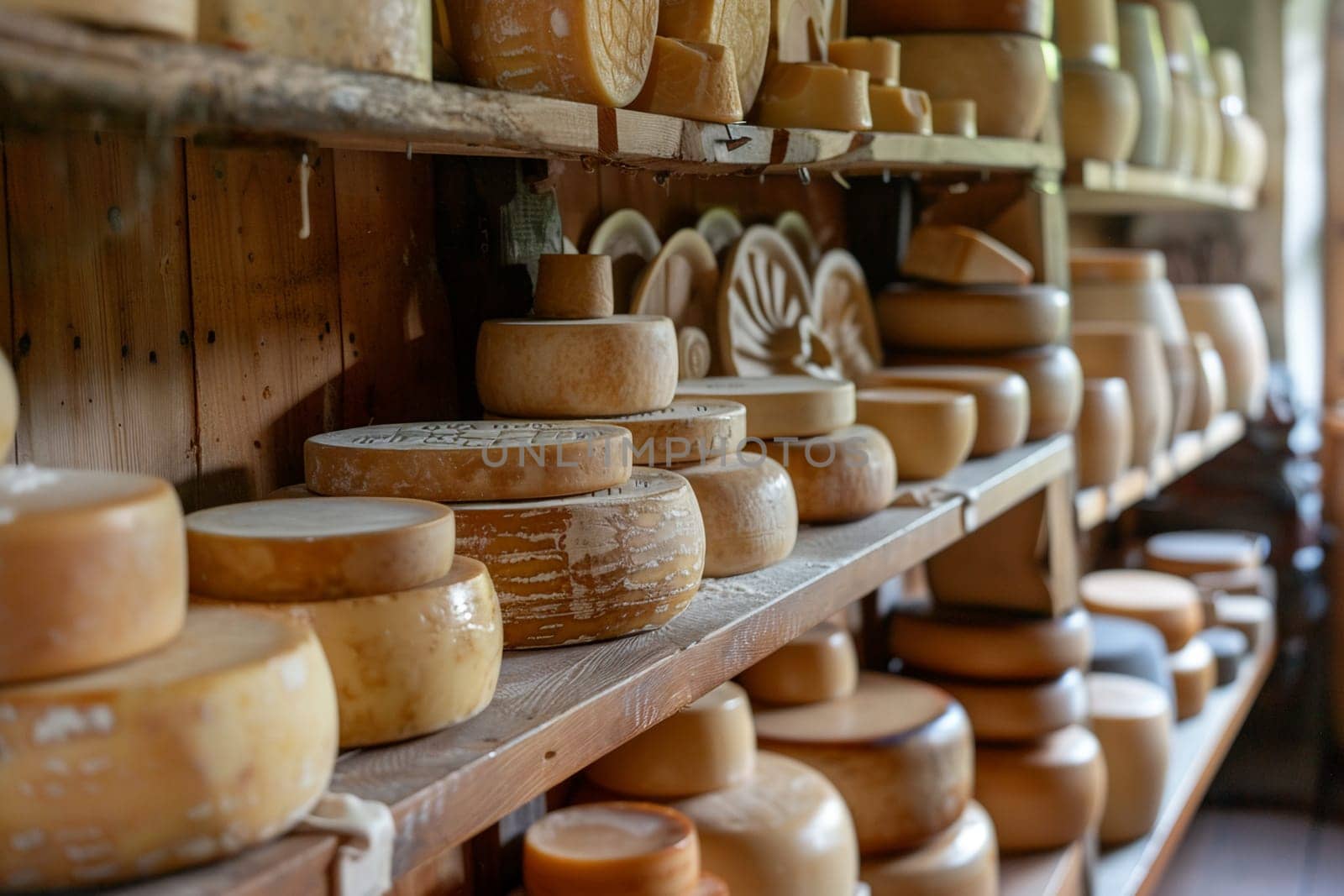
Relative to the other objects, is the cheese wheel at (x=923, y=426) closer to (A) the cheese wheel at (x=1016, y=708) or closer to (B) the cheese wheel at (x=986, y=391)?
(B) the cheese wheel at (x=986, y=391)

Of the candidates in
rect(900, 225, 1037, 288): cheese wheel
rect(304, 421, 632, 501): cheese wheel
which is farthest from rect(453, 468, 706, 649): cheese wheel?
rect(900, 225, 1037, 288): cheese wheel

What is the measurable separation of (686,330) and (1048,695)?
67 cm

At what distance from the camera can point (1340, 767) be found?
274cm

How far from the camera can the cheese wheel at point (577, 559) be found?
710 millimetres

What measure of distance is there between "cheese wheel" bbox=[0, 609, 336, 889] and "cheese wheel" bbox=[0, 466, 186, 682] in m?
0.01

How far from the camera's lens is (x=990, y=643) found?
5.02 ft

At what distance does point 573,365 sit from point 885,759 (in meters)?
0.60

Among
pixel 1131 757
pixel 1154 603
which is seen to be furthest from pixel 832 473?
pixel 1154 603

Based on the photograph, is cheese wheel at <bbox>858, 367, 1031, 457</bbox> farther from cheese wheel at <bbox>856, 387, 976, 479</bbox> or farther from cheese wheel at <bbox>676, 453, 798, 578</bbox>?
cheese wheel at <bbox>676, 453, 798, 578</bbox>

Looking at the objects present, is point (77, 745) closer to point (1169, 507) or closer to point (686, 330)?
point (686, 330)

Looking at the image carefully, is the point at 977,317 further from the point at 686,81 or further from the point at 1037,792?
the point at 686,81

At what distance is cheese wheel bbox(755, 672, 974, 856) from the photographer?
49.6 inches

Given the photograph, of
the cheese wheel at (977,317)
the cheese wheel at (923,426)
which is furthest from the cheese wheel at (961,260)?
the cheese wheel at (923,426)

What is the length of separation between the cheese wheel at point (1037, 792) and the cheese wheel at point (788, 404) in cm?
66
